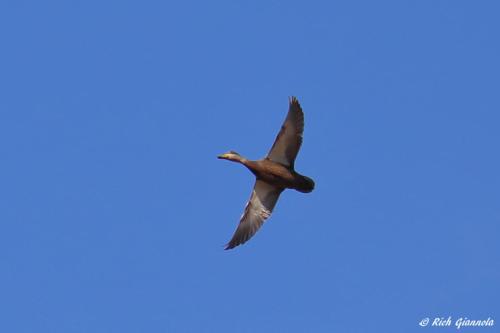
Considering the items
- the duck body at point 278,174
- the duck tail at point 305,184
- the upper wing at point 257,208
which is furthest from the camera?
the upper wing at point 257,208

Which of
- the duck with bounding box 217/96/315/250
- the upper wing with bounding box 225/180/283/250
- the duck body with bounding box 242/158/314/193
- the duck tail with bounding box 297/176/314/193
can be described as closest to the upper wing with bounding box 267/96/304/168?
the duck with bounding box 217/96/315/250

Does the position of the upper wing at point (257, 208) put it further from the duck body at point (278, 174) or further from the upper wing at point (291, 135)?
the upper wing at point (291, 135)

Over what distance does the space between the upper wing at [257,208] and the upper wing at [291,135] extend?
114 cm

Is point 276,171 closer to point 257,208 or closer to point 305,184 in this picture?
point 305,184

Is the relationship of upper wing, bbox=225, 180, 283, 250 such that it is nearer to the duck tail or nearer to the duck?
the duck

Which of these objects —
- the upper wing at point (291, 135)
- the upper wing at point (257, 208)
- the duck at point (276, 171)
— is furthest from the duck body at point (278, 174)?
the upper wing at point (257, 208)

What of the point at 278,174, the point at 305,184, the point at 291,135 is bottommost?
the point at 305,184

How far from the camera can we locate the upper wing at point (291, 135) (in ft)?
111

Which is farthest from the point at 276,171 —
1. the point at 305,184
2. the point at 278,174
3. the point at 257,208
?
the point at 257,208

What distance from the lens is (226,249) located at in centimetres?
3412

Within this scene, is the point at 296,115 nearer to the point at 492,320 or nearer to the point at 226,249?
the point at 226,249

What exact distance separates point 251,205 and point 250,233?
2.65 feet

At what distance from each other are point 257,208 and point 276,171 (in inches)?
58.1

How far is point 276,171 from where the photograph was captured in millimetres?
33812
